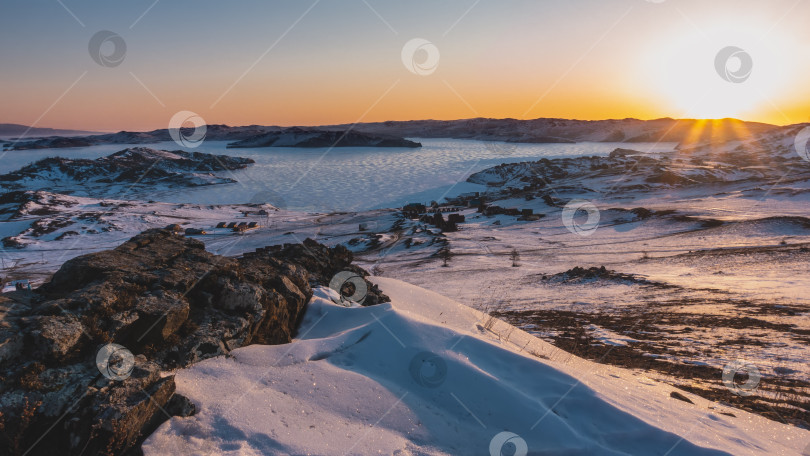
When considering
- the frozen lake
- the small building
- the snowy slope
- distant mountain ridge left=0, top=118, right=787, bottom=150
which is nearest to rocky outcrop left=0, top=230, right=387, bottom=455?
the snowy slope

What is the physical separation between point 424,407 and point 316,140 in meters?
127

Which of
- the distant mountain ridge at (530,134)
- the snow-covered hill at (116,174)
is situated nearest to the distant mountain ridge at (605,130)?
the distant mountain ridge at (530,134)

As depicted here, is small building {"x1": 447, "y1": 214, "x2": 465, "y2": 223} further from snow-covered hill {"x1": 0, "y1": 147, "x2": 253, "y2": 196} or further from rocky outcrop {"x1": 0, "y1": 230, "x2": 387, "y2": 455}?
snow-covered hill {"x1": 0, "y1": 147, "x2": 253, "y2": 196}

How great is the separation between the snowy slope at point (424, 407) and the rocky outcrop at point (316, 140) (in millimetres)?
116741

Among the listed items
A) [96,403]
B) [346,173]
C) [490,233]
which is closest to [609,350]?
[96,403]

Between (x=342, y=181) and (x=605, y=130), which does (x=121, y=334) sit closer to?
(x=342, y=181)

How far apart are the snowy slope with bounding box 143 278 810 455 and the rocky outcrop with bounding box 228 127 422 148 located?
383 ft

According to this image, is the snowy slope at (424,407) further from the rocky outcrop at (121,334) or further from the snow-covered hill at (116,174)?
the snow-covered hill at (116,174)

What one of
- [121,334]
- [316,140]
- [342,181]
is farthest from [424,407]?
[316,140]

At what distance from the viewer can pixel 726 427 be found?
4.95 m

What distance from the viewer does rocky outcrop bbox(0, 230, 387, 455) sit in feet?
11.2

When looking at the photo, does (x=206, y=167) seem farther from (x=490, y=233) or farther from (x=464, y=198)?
(x=490, y=233)

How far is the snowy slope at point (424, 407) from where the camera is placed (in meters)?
3.84

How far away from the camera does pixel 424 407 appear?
14.9 feet
